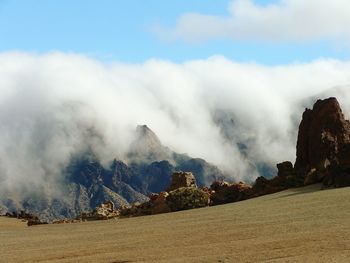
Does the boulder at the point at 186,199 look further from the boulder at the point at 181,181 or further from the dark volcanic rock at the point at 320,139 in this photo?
the boulder at the point at 181,181

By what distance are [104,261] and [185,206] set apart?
38.5m

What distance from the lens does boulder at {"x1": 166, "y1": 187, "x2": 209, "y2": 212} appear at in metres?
61.1

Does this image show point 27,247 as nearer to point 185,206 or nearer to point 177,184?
point 185,206

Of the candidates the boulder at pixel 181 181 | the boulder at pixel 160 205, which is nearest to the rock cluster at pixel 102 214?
the boulder at pixel 160 205

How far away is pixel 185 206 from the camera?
60.8m

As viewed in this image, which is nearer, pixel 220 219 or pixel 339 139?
pixel 220 219

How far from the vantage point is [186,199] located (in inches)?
2416

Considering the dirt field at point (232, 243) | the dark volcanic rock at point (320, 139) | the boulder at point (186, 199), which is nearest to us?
the dirt field at point (232, 243)

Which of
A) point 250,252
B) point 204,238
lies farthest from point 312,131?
point 250,252

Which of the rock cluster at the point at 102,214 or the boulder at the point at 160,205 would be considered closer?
the boulder at the point at 160,205

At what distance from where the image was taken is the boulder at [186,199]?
61.1 metres

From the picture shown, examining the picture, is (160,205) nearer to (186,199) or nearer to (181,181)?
(186,199)

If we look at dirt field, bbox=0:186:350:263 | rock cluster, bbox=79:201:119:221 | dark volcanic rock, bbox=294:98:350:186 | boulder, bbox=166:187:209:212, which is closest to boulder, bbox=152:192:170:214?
boulder, bbox=166:187:209:212

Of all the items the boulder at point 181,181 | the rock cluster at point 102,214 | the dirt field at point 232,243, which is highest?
the boulder at point 181,181
